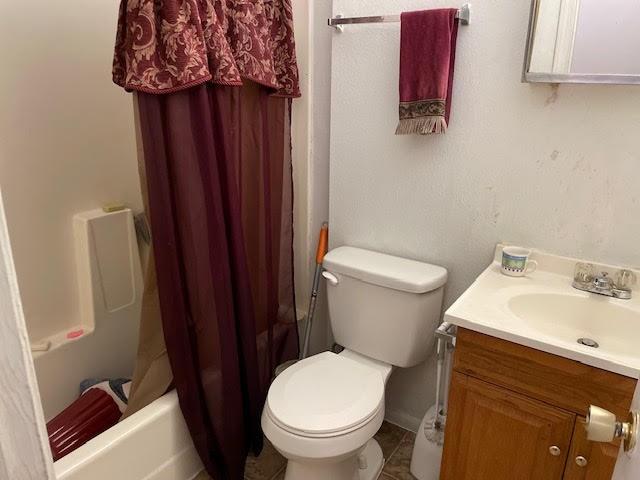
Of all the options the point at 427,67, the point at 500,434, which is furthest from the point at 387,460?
the point at 427,67

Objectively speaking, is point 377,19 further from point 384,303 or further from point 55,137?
point 55,137

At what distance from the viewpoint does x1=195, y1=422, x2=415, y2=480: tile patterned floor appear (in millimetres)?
1785

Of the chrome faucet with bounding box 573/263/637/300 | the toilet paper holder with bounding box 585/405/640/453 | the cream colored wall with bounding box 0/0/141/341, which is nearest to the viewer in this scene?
the toilet paper holder with bounding box 585/405/640/453

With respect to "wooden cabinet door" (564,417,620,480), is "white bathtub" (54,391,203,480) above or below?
below

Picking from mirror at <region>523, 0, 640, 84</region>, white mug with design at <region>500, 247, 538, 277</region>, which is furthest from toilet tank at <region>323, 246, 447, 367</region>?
mirror at <region>523, 0, 640, 84</region>

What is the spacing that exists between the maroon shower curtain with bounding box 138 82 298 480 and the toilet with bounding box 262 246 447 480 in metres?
0.22

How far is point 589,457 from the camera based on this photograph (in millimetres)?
1129

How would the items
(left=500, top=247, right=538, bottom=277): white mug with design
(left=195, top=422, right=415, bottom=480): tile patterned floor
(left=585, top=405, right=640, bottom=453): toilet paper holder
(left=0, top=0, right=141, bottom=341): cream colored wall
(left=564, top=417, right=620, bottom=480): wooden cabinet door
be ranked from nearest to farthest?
(left=585, top=405, right=640, bottom=453): toilet paper holder → (left=564, top=417, right=620, bottom=480): wooden cabinet door → (left=500, top=247, right=538, bottom=277): white mug with design → (left=0, top=0, right=141, bottom=341): cream colored wall → (left=195, top=422, right=415, bottom=480): tile patterned floor

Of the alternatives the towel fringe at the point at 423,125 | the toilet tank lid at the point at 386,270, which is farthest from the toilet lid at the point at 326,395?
the towel fringe at the point at 423,125

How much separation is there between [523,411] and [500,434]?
0.10 metres

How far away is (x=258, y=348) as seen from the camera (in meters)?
1.84

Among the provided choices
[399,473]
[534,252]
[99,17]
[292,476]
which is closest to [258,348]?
[292,476]

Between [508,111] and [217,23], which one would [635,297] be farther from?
[217,23]

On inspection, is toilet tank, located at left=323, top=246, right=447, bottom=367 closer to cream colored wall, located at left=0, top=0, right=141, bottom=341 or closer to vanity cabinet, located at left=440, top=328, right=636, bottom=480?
vanity cabinet, located at left=440, top=328, right=636, bottom=480
